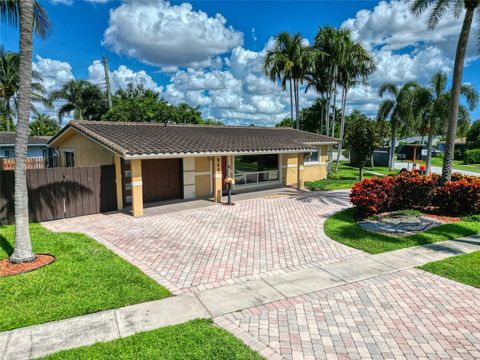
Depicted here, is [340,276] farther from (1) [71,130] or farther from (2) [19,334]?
(1) [71,130]

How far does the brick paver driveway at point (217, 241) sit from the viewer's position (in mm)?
7352

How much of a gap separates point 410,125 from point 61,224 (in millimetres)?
30381

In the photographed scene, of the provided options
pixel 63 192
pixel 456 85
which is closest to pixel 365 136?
pixel 456 85

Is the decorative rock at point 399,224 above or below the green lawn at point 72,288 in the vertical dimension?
above

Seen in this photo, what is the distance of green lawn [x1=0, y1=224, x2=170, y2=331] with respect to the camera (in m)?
5.38

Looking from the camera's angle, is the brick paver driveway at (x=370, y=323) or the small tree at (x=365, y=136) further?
the small tree at (x=365, y=136)

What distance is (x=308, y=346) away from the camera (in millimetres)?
4633

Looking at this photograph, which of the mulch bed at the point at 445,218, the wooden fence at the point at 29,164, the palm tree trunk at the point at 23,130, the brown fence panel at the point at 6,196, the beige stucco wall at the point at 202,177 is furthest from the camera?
the wooden fence at the point at 29,164

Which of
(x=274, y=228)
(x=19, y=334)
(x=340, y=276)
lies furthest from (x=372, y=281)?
(x=19, y=334)

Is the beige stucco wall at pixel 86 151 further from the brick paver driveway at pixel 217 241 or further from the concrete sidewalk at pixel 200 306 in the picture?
the concrete sidewalk at pixel 200 306

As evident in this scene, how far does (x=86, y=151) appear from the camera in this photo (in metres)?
16.0

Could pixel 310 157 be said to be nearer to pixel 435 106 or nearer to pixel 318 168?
pixel 318 168

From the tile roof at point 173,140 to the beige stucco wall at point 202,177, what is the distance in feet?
3.64

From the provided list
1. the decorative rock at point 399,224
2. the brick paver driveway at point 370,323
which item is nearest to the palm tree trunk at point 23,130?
the brick paver driveway at point 370,323
